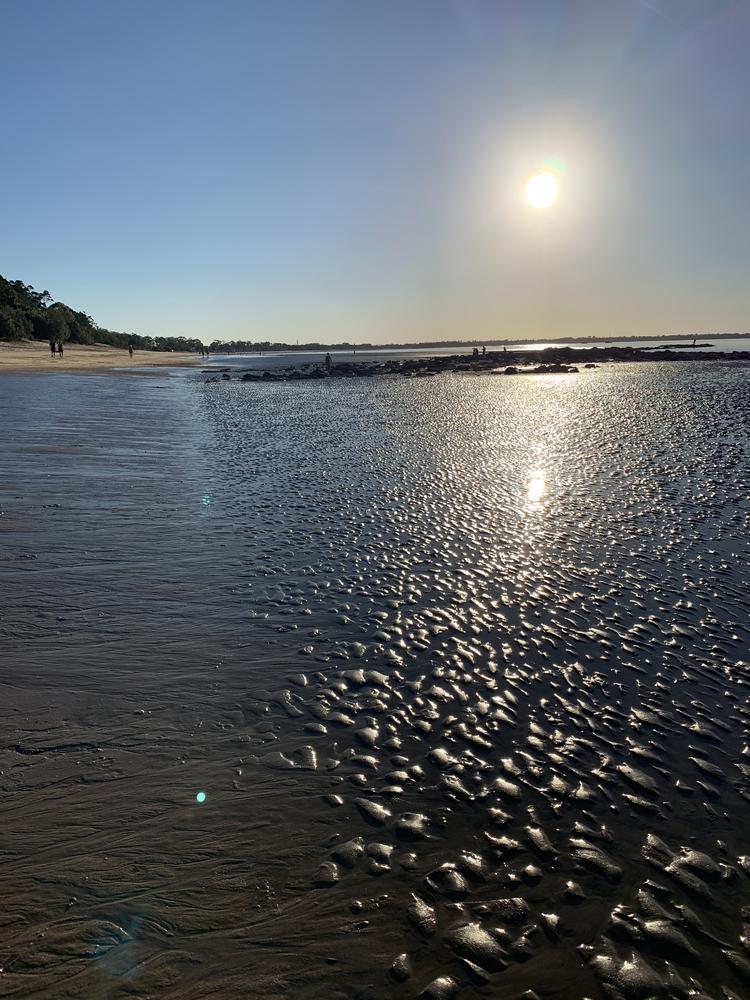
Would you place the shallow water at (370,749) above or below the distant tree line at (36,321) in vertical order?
below

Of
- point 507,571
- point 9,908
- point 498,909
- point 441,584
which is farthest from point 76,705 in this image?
point 507,571

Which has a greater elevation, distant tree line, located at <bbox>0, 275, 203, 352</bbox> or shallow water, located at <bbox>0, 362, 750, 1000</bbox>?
distant tree line, located at <bbox>0, 275, 203, 352</bbox>

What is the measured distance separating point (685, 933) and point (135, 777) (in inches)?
211

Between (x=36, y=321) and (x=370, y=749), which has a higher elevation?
(x=36, y=321)

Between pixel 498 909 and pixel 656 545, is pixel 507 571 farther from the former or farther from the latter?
pixel 498 909

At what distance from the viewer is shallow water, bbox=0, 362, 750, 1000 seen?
4.02m

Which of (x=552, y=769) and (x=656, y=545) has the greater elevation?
(x=656, y=545)

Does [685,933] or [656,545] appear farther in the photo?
[656,545]

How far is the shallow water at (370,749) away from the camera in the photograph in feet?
13.2

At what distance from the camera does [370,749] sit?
20.4ft

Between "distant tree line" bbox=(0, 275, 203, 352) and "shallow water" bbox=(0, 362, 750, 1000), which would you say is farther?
"distant tree line" bbox=(0, 275, 203, 352)

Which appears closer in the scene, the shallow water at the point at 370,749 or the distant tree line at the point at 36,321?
the shallow water at the point at 370,749

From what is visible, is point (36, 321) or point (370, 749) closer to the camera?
point (370, 749)

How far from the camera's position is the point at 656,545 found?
1305cm
